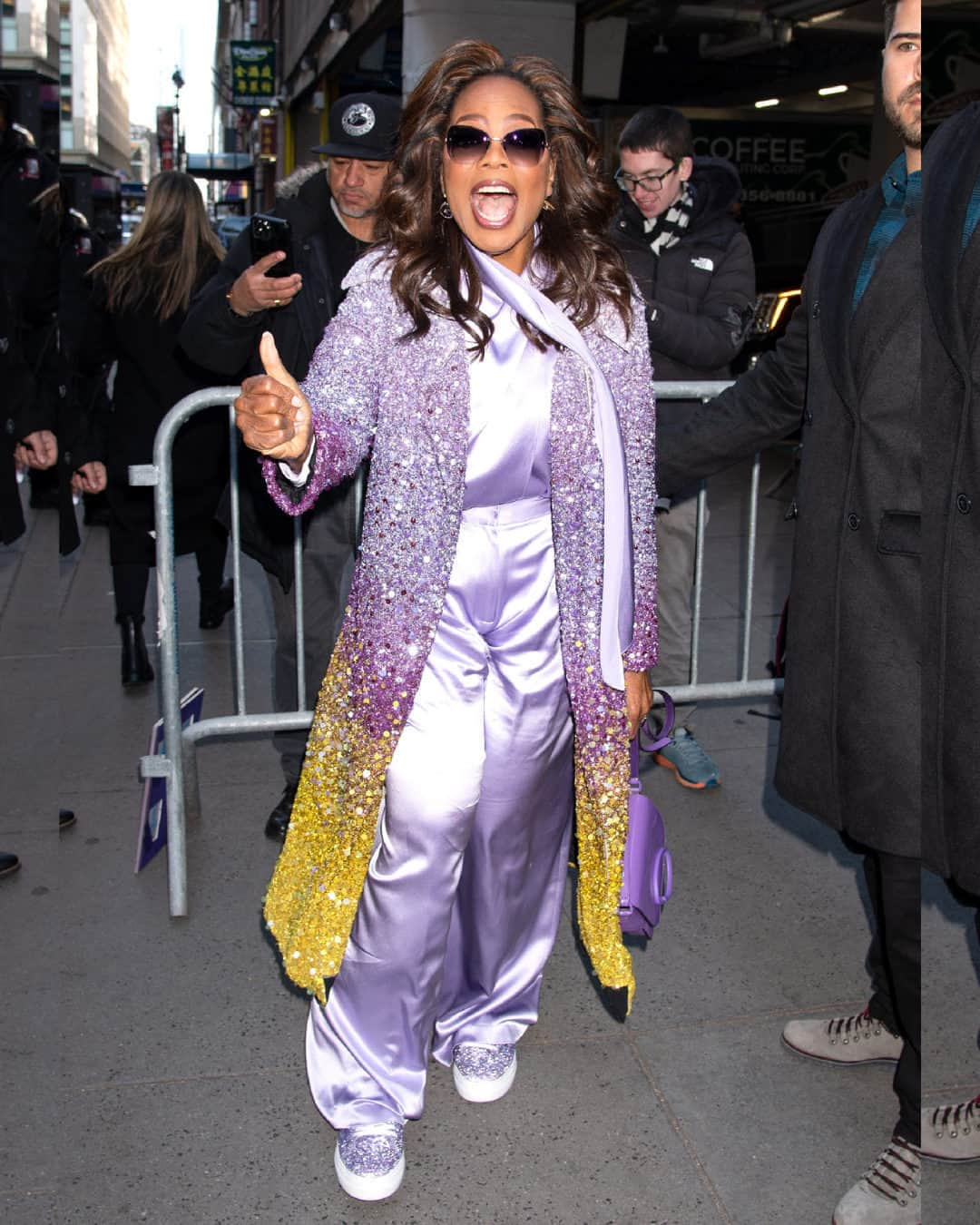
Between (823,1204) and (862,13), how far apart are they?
12.9 m

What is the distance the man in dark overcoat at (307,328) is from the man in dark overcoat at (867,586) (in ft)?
5.60

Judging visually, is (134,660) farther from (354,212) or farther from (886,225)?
(886,225)

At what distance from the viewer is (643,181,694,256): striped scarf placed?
15.0 ft

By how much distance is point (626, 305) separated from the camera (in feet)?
8.74

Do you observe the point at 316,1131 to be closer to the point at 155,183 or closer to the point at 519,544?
the point at 519,544

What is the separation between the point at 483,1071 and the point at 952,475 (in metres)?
1.98

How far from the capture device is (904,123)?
1575 mm

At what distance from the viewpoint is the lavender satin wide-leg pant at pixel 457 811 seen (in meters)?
2.59

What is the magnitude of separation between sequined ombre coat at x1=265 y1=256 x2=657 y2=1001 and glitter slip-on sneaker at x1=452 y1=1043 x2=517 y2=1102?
1.18 ft

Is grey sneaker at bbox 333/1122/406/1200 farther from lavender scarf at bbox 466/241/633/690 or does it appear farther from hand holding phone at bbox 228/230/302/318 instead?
hand holding phone at bbox 228/230/302/318

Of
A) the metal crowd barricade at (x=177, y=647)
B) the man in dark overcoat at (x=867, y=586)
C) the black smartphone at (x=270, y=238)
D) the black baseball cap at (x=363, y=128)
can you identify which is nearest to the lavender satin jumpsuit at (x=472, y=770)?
the man in dark overcoat at (x=867, y=586)

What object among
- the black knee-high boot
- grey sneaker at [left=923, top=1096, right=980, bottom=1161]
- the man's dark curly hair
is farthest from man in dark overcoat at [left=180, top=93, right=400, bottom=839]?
grey sneaker at [left=923, top=1096, right=980, bottom=1161]

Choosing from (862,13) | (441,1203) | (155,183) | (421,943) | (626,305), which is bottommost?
(441,1203)

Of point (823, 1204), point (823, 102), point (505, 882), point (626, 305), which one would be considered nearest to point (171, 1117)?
point (505, 882)
